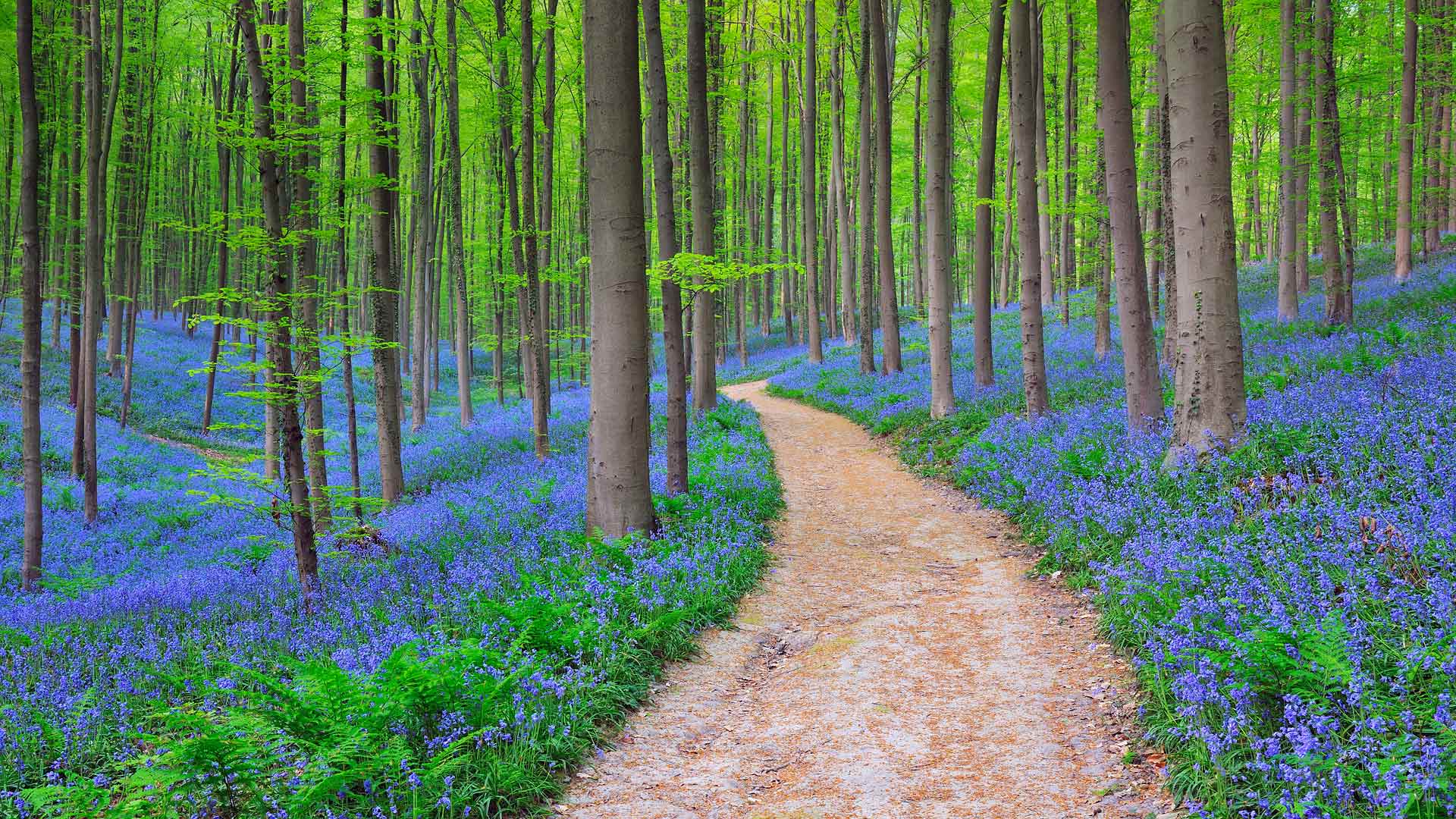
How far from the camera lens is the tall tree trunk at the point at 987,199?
48.5 ft

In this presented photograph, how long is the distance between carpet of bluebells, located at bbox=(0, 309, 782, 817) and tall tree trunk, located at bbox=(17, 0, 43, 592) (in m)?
0.92

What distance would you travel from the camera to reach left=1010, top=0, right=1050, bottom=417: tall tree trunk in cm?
1303

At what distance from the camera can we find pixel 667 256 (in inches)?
425

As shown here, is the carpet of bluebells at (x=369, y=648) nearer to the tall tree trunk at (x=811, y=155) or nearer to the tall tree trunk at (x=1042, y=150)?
the tall tree trunk at (x=1042, y=150)

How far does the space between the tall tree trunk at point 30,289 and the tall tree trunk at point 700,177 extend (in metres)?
8.34

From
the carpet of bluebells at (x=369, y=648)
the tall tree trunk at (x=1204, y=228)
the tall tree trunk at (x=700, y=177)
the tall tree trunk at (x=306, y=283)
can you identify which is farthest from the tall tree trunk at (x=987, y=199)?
the tall tree trunk at (x=306, y=283)

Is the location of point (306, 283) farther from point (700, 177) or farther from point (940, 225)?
point (940, 225)

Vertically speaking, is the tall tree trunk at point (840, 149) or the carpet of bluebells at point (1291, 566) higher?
Answer: the tall tree trunk at point (840, 149)

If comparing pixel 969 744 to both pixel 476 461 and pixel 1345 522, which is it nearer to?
pixel 1345 522

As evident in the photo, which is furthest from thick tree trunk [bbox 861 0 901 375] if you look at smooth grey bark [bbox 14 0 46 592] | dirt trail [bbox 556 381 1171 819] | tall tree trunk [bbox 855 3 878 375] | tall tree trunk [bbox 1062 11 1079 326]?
smooth grey bark [bbox 14 0 46 592]

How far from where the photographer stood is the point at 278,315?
24.9 ft

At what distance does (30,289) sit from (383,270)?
425cm

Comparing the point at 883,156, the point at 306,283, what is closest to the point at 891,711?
the point at 306,283

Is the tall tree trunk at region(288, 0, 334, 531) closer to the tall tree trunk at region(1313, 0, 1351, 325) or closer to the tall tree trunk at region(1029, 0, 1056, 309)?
the tall tree trunk at region(1029, 0, 1056, 309)
